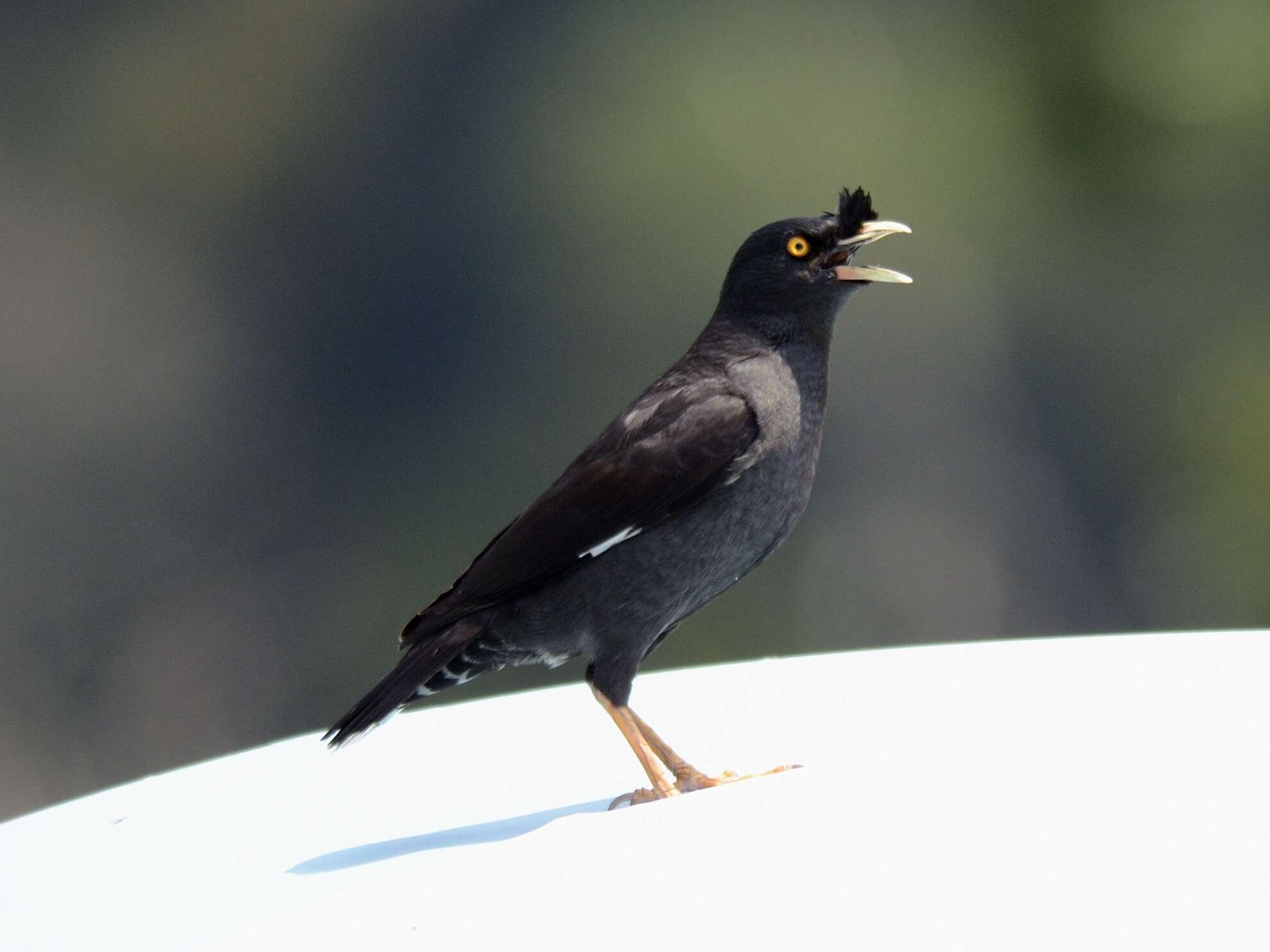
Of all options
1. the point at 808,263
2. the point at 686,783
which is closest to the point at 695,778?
the point at 686,783

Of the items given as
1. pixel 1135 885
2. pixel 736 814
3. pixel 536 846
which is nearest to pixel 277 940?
pixel 536 846

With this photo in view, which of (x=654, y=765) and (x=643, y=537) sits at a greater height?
(x=643, y=537)

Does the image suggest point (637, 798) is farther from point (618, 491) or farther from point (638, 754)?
point (618, 491)

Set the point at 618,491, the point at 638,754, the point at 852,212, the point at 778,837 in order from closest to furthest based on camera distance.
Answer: the point at 778,837 < the point at 638,754 < the point at 618,491 < the point at 852,212

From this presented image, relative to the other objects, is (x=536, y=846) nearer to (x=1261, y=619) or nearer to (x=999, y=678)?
(x=999, y=678)

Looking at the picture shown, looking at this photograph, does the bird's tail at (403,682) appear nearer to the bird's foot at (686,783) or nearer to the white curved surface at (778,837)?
the white curved surface at (778,837)

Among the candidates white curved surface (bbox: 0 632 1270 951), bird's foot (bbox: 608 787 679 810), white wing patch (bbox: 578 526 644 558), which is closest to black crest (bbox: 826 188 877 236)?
white wing patch (bbox: 578 526 644 558)

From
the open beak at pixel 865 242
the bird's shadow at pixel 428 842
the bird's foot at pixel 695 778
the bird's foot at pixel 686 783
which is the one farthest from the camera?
the open beak at pixel 865 242

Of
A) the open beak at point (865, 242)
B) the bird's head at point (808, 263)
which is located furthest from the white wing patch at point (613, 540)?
the open beak at point (865, 242)
